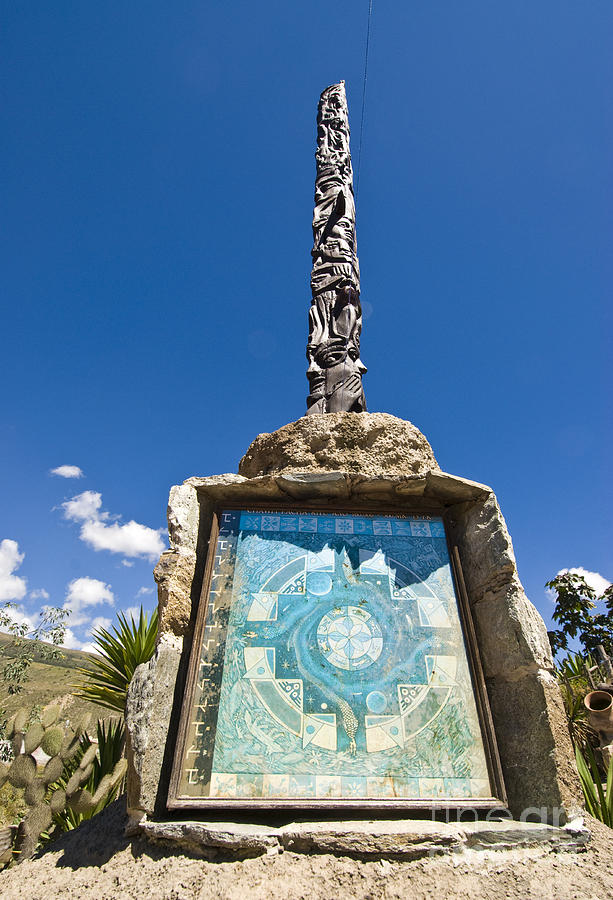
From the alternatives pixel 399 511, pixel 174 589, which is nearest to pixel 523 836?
pixel 399 511

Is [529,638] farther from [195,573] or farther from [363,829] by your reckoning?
[195,573]

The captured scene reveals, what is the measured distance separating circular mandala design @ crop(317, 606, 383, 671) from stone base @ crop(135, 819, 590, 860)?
64cm

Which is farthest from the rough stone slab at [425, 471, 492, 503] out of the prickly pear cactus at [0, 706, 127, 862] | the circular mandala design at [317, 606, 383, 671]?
the prickly pear cactus at [0, 706, 127, 862]

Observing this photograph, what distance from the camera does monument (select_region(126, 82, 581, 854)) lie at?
6.73 feet

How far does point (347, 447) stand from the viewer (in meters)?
2.98

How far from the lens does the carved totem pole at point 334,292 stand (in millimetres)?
4180

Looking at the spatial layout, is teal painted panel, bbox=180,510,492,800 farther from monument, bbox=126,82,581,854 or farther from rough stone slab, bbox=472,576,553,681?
rough stone slab, bbox=472,576,553,681

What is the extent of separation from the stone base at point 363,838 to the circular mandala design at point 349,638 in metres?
0.64

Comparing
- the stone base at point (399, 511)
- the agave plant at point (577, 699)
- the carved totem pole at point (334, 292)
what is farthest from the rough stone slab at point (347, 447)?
the agave plant at point (577, 699)

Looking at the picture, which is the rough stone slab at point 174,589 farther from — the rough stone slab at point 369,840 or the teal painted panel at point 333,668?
the rough stone slab at point 369,840

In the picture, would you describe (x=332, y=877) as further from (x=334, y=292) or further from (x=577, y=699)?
(x=577, y=699)

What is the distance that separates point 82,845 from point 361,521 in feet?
6.84

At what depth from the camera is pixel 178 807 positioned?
6.47 feet

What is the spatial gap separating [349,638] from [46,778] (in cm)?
198
